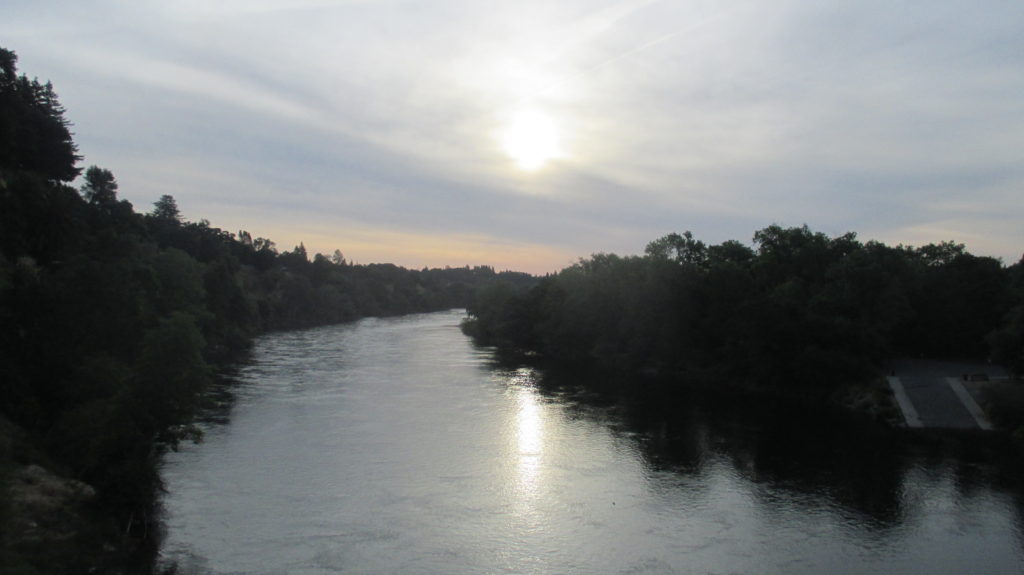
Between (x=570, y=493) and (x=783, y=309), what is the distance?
32.5 meters

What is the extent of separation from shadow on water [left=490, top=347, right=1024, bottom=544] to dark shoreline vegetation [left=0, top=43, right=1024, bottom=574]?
4.91 m

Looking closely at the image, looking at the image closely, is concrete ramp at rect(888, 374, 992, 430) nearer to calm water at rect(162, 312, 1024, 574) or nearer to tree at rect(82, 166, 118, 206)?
calm water at rect(162, 312, 1024, 574)

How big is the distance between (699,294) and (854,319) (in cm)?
1853

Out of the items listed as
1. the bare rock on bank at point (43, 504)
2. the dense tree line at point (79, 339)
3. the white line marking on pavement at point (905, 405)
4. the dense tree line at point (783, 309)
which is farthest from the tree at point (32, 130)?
the white line marking on pavement at point (905, 405)

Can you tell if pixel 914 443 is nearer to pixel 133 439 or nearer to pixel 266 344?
pixel 133 439

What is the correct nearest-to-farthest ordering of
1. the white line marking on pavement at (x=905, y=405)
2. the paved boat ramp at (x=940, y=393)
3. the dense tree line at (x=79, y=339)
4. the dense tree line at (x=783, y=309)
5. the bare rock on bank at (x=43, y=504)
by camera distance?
1. the bare rock on bank at (x=43, y=504)
2. the dense tree line at (x=79, y=339)
3. the paved boat ramp at (x=940, y=393)
4. the white line marking on pavement at (x=905, y=405)
5. the dense tree line at (x=783, y=309)

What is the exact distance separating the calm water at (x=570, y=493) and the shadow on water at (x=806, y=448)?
0.54ft

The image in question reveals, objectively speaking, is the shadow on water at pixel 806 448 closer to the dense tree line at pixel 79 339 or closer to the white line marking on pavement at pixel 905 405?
the white line marking on pavement at pixel 905 405

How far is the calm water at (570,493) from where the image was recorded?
21.9 metres

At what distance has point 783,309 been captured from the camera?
2108 inches

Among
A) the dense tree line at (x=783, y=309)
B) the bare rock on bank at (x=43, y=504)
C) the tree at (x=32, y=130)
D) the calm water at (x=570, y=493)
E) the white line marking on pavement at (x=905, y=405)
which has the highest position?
the tree at (x=32, y=130)

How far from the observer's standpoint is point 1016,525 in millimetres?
24750

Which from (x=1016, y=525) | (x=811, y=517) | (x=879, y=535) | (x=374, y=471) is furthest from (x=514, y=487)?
(x=1016, y=525)

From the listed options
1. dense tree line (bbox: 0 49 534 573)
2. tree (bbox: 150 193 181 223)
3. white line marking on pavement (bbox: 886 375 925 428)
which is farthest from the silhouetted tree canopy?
white line marking on pavement (bbox: 886 375 925 428)
